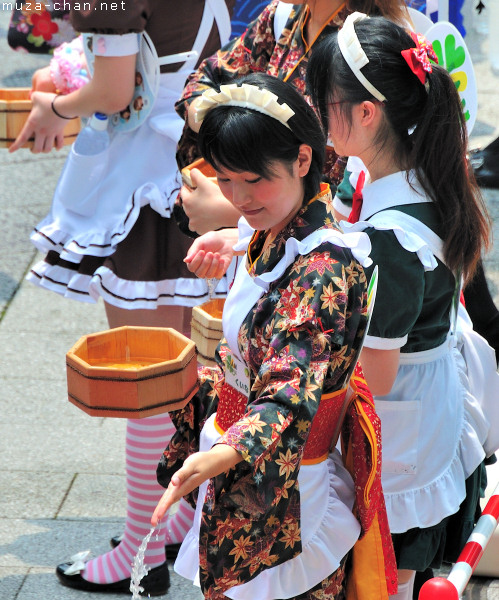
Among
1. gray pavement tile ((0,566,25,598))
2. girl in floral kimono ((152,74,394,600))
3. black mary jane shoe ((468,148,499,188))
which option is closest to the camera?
girl in floral kimono ((152,74,394,600))

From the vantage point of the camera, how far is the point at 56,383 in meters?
4.01

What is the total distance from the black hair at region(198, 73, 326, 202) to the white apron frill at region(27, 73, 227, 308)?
1131 mm

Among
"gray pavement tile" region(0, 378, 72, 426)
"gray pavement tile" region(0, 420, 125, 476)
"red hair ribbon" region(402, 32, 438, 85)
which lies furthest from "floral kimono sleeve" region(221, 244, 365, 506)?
"gray pavement tile" region(0, 378, 72, 426)

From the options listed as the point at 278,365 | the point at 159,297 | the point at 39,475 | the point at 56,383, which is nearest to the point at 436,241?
the point at 278,365

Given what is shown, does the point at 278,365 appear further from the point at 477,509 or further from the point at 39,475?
the point at 39,475

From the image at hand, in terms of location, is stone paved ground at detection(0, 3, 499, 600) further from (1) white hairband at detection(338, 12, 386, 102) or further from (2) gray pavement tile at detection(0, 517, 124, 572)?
(1) white hairband at detection(338, 12, 386, 102)

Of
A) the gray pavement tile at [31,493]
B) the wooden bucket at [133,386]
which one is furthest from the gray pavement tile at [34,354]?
the wooden bucket at [133,386]

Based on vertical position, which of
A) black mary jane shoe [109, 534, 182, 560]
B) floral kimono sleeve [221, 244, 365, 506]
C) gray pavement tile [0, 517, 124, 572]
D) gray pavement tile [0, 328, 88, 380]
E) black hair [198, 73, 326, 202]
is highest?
black hair [198, 73, 326, 202]

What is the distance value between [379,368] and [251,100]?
0.61 m

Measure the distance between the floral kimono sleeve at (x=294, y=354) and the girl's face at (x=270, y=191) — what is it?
0.10 meters

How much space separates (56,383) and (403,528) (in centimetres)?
224

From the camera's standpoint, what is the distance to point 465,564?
1996mm

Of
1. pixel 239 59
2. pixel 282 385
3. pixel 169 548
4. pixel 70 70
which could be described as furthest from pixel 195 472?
pixel 70 70

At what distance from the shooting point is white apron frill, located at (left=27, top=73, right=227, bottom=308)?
2779 mm
